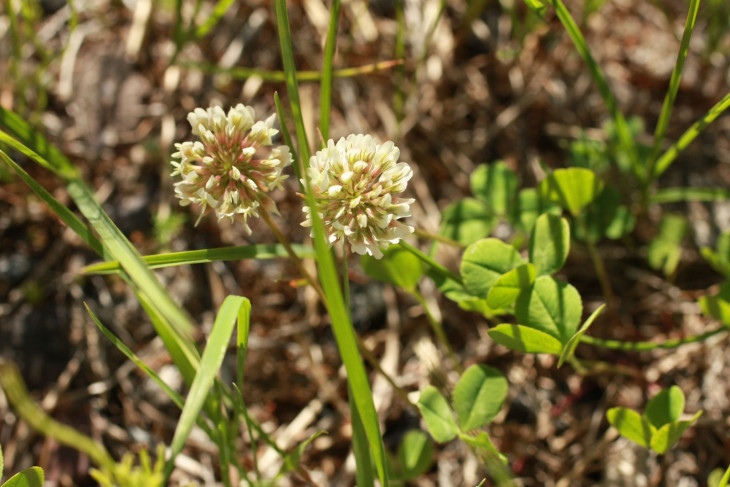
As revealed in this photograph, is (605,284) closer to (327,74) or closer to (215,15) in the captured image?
(327,74)

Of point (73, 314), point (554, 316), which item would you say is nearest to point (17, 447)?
point (73, 314)

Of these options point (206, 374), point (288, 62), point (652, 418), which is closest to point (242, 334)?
point (206, 374)

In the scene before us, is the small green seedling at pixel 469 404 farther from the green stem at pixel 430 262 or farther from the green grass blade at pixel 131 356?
the green grass blade at pixel 131 356

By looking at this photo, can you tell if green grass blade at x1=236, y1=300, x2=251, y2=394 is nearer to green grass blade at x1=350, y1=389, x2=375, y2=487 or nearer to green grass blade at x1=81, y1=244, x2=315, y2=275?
green grass blade at x1=81, y1=244, x2=315, y2=275

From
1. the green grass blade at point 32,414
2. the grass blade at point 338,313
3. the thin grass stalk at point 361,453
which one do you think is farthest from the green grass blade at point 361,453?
the green grass blade at point 32,414

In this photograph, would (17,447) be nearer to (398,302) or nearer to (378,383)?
(378,383)

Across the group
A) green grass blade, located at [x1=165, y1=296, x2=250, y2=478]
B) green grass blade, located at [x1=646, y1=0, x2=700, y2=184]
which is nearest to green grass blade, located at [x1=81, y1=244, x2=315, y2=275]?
green grass blade, located at [x1=165, y1=296, x2=250, y2=478]
